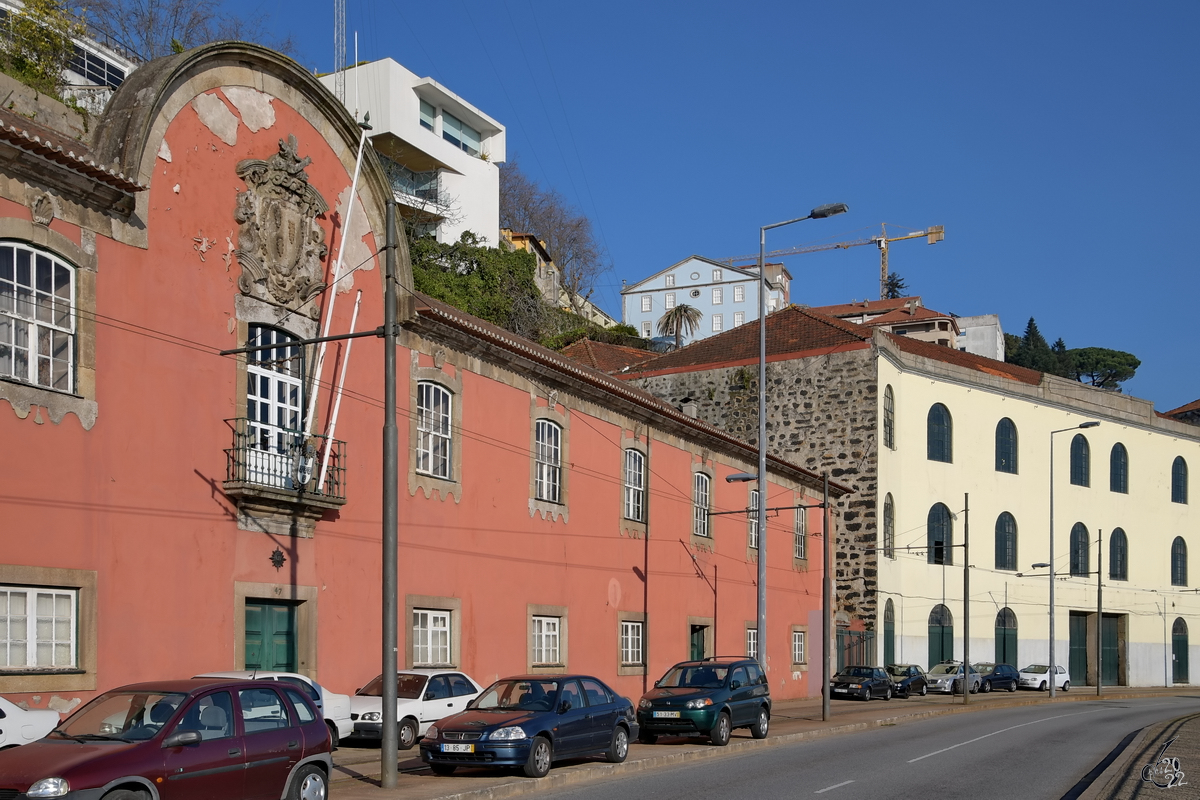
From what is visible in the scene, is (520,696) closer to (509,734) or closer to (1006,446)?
(509,734)

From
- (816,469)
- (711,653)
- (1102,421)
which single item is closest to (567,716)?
(711,653)

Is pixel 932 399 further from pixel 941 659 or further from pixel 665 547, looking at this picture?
pixel 665 547

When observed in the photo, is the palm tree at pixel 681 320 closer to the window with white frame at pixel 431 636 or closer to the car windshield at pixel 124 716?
the window with white frame at pixel 431 636

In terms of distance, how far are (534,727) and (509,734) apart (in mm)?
470

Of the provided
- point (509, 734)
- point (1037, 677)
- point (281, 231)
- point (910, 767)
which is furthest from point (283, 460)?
point (1037, 677)

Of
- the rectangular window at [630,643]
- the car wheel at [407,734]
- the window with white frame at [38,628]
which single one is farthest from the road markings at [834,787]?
the rectangular window at [630,643]

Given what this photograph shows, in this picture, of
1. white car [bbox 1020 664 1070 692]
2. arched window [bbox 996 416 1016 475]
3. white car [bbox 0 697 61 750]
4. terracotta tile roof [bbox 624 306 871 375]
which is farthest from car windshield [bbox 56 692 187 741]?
arched window [bbox 996 416 1016 475]

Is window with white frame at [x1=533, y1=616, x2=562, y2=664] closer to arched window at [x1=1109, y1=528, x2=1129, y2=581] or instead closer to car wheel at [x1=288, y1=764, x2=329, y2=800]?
car wheel at [x1=288, y1=764, x2=329, y2=800]

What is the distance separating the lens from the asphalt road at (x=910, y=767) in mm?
14969

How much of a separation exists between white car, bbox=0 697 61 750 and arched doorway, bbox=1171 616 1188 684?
197 feet

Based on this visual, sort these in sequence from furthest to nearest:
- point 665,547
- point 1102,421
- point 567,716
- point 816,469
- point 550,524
Answer: point 1102,421, point 816,469, point 665,547, point 550,524, point 567,716

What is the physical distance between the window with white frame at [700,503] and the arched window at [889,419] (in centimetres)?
1402

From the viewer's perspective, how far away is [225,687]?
11.7 metres

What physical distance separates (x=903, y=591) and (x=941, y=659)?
14.6 feet
